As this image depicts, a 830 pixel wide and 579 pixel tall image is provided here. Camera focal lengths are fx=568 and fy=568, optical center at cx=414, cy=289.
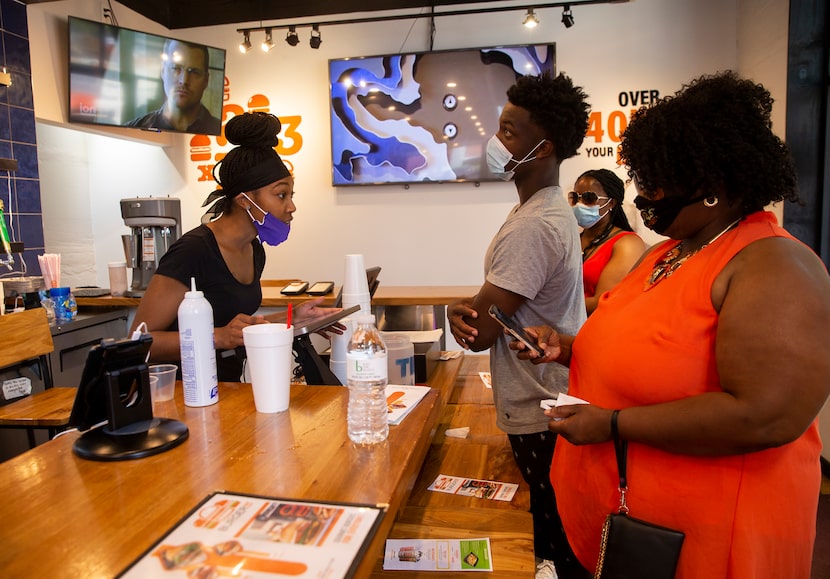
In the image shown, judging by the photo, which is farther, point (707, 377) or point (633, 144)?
point (633, 144)

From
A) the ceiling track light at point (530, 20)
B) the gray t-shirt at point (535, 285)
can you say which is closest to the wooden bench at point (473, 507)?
the gray t-shirt at point (535, 285)

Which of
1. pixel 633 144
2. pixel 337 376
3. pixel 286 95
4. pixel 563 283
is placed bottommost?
pixel 337 376

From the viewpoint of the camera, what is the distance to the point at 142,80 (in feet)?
14.4

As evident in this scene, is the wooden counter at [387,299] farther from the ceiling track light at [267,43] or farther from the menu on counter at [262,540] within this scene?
the menu on counter at [262,540]

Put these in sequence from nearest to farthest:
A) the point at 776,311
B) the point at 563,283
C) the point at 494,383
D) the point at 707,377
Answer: the point at 776,311, the point at 707,377, the point at 563,283, the point at 494,383

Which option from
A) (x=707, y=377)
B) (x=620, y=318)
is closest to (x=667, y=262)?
(x=620, y=318)

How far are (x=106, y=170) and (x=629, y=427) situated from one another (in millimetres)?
5531

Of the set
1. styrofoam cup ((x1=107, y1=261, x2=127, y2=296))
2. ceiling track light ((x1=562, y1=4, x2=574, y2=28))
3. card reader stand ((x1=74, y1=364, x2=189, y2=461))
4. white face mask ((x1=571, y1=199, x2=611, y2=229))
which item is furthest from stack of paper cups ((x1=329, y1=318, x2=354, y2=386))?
ceiling track light ((x1=562, y1=4, x2=574, y2=28))

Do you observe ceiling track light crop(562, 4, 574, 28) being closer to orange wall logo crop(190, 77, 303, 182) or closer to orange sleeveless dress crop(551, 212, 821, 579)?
orange wall logo crop(190, 77, 303, 182)

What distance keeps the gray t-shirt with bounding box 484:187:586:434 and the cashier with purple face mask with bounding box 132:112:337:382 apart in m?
0.53

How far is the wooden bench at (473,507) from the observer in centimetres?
131

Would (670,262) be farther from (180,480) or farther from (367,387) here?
(180,480)

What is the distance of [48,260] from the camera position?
341cm

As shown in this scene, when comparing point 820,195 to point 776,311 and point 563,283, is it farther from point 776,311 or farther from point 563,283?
point 776,311
